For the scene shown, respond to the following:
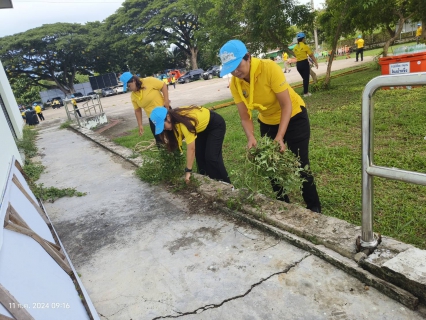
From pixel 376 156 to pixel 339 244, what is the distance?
226cm

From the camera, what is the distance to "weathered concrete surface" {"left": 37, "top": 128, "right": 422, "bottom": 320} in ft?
6.07

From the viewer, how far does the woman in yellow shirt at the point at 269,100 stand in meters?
2.40

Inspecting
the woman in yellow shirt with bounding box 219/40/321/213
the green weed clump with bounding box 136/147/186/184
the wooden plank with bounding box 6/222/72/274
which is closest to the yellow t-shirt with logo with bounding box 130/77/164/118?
the green weed clump with bounding box 136/147/186/184

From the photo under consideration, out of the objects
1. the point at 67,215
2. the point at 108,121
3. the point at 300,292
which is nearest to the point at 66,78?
the point at 108,121

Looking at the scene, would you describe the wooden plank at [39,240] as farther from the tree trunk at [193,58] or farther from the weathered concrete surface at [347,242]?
the tree trunk at [193,58]

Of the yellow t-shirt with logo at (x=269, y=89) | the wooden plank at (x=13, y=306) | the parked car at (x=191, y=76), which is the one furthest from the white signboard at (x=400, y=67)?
the parked car at (x=191, y=76)

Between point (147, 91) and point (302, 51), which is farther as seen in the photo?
point (302, 51)

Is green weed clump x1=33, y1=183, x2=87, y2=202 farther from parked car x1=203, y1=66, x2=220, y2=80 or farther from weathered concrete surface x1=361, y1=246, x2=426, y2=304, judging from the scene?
parked car x1=203, y1=66, x2=220, y2=80

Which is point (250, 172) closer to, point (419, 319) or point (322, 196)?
point (322, 196)

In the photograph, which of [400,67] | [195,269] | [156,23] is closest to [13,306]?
[195,269]

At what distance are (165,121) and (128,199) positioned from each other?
126 cm

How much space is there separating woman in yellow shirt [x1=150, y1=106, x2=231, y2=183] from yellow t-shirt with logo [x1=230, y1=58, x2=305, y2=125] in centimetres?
67

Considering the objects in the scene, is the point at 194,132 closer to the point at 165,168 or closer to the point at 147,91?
the point at 165,168

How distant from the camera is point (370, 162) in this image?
71.5 inches
